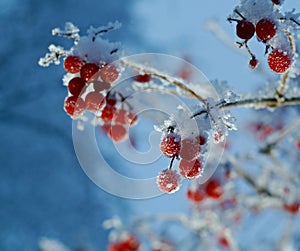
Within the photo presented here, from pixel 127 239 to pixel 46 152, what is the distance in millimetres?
4169

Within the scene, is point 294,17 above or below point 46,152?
below

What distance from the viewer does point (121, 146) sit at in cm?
188

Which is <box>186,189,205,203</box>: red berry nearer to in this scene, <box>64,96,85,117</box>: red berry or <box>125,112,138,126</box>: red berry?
<box>125,112,138,126</box>: red berry

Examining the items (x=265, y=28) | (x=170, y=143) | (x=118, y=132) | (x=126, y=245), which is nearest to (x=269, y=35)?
(x=265, y=28)

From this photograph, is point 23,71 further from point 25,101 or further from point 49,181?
point 49,181

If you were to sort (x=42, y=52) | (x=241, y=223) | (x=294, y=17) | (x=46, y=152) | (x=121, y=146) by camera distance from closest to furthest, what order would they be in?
(x=294, y=17), (x=121, y=146), (x=241, y=223), (x=42, y=52), (x=46, y=152)

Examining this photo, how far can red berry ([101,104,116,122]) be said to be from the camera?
47.2 inches

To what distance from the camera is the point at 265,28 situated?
94cm

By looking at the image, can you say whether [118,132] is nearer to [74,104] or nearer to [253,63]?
→ [74,104]

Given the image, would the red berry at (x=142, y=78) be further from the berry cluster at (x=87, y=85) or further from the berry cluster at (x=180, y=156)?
the berry cluster at (x=180, y=156)

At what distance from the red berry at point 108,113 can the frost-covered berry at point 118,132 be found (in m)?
0.09

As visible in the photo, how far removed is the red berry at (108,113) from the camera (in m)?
1.20

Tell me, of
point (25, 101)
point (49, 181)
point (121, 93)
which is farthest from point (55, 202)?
point (121, 93)

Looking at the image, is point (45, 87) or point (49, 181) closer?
point (45, 87)
